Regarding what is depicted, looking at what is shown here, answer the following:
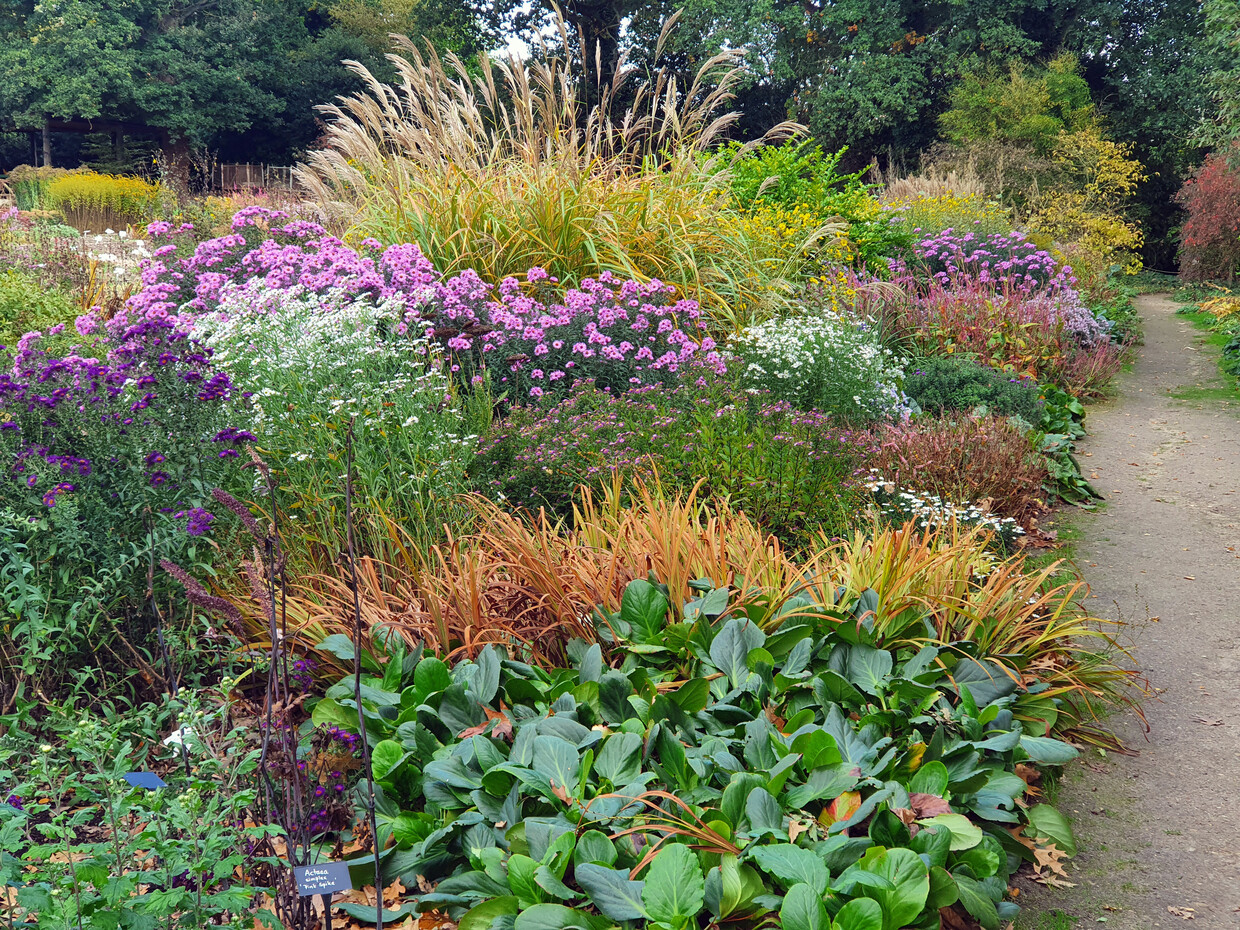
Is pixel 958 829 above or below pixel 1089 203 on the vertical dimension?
below

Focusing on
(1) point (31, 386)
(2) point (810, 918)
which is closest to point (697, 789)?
(2) point (810, 918)

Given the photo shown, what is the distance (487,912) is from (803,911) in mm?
682

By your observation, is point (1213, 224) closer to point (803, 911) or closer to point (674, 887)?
point (803, 911)

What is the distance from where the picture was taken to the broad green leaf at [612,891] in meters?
1.79

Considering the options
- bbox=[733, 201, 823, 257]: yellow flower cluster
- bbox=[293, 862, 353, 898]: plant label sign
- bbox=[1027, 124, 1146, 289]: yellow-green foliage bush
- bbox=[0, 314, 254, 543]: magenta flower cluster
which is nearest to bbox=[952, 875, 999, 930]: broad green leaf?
bbox=[293, 862, 353, 898]: plant label sign

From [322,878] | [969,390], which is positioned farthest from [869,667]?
[969,390]

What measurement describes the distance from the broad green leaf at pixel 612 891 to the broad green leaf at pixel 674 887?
27mm

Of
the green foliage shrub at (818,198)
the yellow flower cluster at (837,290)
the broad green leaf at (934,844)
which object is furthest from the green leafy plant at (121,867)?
the green foliage shrub at (818,198)

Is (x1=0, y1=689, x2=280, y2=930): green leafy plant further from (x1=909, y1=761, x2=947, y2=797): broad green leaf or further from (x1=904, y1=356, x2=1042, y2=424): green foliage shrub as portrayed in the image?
(x1=904, y1=356, x2=1042, y2=424): green foliage shrub

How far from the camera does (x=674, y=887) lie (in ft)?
5.84

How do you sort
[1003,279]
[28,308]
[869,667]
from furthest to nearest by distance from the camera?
[1003,279], [28,308], [869,667]

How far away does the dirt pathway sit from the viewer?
234cm

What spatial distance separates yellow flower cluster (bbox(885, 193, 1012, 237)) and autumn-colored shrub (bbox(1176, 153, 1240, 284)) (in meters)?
6.01

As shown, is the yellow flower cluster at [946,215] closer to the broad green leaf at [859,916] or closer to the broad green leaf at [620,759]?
the broad green leaf at [620,759]
